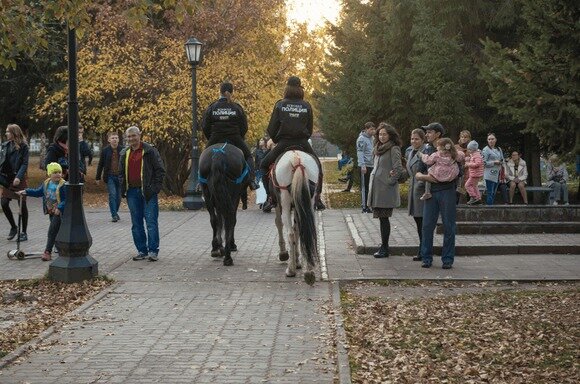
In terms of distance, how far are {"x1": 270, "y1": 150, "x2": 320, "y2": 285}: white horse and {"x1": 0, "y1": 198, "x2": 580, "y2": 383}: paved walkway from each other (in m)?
0.34

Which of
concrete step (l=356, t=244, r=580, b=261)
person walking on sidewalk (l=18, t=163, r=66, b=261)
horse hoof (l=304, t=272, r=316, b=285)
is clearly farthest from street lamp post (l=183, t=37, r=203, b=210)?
horse hoof (l=304, t=272, r=316, b=285)

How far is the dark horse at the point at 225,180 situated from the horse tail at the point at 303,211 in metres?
1.65

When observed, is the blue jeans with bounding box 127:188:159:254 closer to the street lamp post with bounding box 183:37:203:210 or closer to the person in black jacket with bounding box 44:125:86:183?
the person in black jacket with bounding box 44:125:86:183

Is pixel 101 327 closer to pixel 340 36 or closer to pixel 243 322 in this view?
pixel 243 322

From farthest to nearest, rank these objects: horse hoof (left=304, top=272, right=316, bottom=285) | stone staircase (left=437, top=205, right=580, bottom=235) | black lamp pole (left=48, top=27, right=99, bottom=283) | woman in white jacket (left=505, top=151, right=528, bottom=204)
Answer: woman in white jacket (left=505, top=151, right=528, bottom=204)
stone staircase (left=437, top=205, right=580, bottom=235)
black lamp pole (left=48, top=27, right=99, bottom=283)
horse hoof (left=304, top=272, right=316, bottom=285)

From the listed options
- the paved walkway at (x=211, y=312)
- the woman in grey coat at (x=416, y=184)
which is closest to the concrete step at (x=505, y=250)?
the paved walkway at (x=211, y=312)

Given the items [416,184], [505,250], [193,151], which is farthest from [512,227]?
[193,151]

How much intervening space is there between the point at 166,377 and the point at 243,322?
7.30 ft

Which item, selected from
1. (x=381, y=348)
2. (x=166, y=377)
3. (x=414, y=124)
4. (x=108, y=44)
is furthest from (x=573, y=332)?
(x=108, y=44)

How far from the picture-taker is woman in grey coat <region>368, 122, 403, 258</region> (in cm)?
1400

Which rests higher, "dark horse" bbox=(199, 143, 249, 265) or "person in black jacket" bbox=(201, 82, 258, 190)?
"person in black jacket" bbox=(201, 82, 258, 190)

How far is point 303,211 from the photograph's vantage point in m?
11.7

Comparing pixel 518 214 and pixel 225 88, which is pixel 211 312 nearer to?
pixel 225 88

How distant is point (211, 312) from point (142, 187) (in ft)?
14.7
